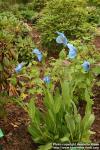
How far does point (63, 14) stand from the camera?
772 centimetres

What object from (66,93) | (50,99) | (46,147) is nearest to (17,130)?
(46,147)

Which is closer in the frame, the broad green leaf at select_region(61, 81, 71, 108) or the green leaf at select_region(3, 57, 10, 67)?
the broad green leaf at select_region(61, 81, 71, 108)

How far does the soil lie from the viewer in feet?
13.2

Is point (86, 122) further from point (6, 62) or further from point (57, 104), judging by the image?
point (6, 62)

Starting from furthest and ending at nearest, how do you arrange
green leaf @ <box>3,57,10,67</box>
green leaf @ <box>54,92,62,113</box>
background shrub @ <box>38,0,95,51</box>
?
background shrub @ <box>38,0,95,51</box> < green leaf @ <box>3,57,10,67</box> < green leaf @ <box>54,92,62,113</box>

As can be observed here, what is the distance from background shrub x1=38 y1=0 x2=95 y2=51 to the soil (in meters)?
3.01

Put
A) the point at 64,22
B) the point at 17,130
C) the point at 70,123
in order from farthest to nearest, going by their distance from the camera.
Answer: the point at 64,22 → the point at 17,130 → the point at 70,123

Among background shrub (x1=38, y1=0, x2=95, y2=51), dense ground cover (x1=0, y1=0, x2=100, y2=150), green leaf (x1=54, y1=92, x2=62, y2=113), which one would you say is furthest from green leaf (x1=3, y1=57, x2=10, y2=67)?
background shrub (x1=38, y1=0, x2=95, y2=51)

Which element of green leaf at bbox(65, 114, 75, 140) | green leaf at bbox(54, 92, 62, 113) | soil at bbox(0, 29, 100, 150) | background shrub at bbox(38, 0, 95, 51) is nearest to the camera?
green leaf at bbox(65, 114, 75, 140)

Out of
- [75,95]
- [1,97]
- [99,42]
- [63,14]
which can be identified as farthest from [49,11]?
[1,97]

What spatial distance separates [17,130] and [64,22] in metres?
3.93

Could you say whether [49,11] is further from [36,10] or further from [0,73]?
[36,10]

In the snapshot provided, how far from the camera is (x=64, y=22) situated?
7762 millimetres

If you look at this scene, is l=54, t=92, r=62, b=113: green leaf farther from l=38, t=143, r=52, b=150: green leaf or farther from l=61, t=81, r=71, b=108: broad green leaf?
l=38, t=143, r=52, b=150: green leaf
